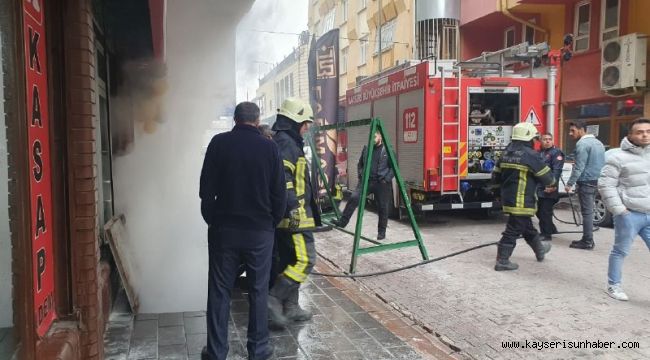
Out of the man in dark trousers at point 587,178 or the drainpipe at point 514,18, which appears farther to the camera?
the drainpipe at point 514,18

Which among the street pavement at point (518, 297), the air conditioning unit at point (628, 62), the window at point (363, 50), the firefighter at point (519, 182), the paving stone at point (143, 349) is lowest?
the street pavement at point (518, 297)

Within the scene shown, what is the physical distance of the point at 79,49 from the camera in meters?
2.86

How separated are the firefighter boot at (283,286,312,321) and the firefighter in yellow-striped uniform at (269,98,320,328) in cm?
3

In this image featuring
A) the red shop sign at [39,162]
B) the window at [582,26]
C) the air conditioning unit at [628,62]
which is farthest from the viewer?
the window at [582,26]

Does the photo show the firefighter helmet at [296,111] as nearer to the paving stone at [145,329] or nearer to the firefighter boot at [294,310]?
the firefighter boot at [294,310]

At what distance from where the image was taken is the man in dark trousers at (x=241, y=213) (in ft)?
10.6

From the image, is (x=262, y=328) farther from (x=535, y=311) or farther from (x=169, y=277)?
(x=535, y=311)

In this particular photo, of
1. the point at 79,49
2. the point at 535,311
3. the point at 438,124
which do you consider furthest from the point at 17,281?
the point at 438,124

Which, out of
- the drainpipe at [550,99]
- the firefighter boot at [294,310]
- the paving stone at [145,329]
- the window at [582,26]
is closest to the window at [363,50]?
the window at [582,26]

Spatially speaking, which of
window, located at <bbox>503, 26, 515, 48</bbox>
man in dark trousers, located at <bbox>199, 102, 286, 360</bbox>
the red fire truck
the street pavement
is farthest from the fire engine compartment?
window, located at <bbox>503, 26, 515, 48</bbox>

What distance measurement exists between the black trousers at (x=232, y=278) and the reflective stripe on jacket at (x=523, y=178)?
3.47m

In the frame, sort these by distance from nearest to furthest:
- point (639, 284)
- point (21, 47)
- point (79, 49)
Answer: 1. point (21, 47)
2. point (79, 49)
3. point (639, 284)

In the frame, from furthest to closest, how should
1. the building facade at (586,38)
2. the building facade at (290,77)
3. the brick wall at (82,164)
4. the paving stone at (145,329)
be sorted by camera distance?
the building facade at (290,77), the building facade at (586,38), the paving stone at (145,329), the brick wall at (82,164)

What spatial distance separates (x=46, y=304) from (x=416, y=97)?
24.3 feet
